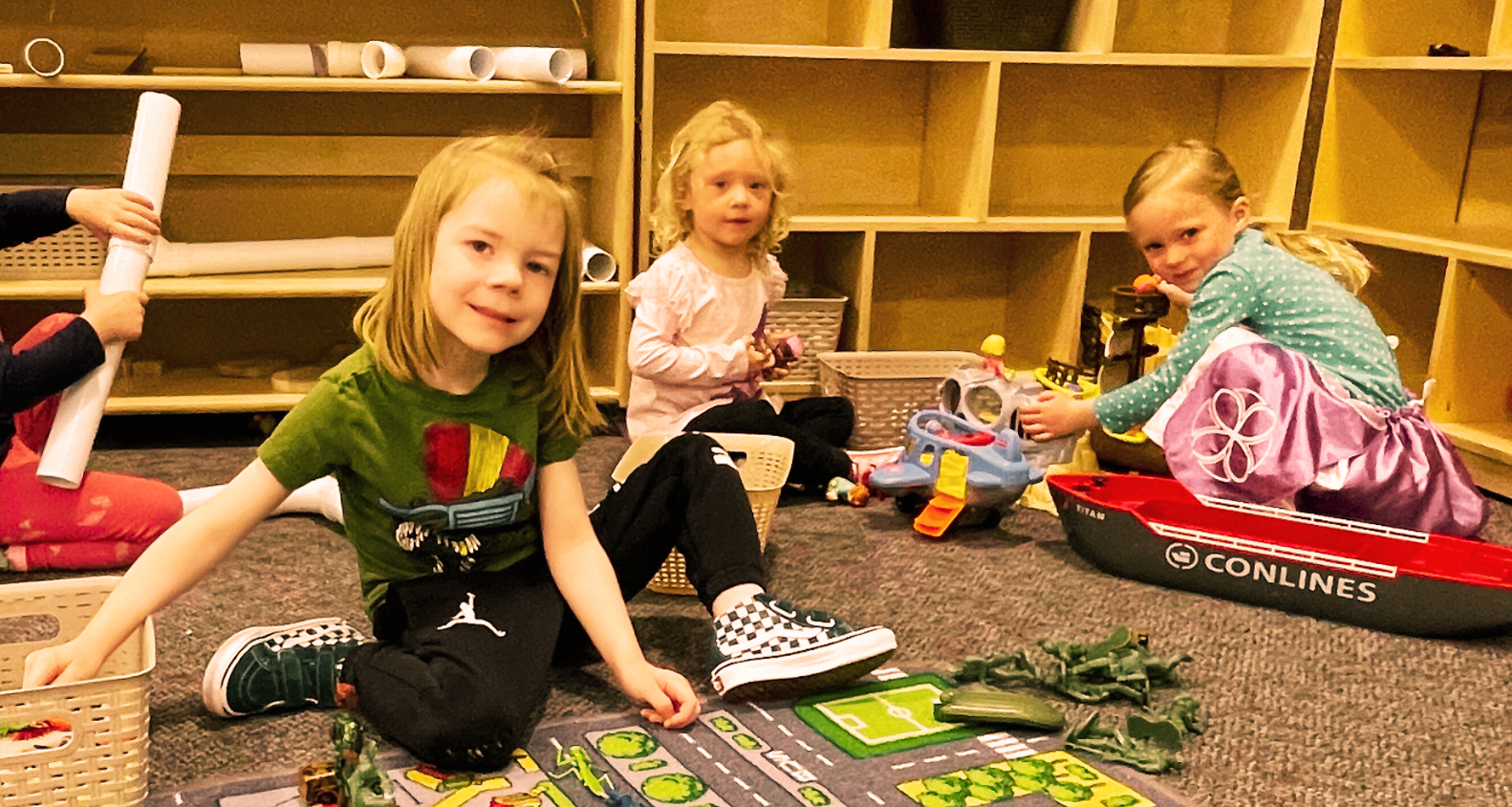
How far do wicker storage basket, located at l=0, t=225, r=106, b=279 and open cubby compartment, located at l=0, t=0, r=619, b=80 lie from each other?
352mm

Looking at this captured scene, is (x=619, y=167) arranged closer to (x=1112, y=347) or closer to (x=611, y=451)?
(x=611, y=451)

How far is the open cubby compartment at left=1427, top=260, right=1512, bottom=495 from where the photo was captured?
2373 mm

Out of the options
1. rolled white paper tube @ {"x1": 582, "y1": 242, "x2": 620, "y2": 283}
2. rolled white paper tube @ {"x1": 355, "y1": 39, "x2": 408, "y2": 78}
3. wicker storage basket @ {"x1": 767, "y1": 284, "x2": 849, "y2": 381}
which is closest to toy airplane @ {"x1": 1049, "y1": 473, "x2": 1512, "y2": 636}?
wicker storage basket @ {"x1": 767, "y1": 284, "x2": 849, "y2": 381}

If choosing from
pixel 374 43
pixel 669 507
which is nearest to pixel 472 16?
pixel 374 43

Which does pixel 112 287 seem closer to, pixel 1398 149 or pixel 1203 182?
pixel 1203 182

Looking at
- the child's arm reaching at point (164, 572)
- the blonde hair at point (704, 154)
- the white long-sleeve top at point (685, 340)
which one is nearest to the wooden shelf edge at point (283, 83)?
the blonde hair at point (704, 154)

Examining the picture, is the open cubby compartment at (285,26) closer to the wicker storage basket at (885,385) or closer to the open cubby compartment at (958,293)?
the wicker storage basket at (885,385)

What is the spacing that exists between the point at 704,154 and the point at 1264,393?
923 mm

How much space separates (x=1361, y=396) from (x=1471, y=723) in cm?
61

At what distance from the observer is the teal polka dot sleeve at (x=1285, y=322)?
195cm

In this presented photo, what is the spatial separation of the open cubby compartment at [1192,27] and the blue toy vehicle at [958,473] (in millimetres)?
1316

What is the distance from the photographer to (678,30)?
9.09 feet

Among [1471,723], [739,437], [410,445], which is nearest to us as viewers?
[410,445]

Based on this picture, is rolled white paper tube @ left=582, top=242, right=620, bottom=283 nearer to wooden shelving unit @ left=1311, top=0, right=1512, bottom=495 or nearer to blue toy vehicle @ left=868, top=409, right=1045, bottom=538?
blue toy vehicle @ left=868, top=409, right=1045, bottom=538
